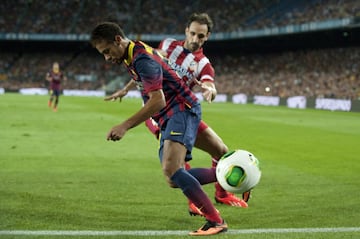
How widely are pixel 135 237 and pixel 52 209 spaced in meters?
1.68

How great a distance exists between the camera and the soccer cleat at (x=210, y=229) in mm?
5930

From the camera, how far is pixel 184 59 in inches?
298

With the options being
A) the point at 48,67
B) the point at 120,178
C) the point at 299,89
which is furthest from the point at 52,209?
the point at 48,67

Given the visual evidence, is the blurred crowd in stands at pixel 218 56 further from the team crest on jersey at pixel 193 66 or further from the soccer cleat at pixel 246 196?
the team crest on jersey at pixel 193 66

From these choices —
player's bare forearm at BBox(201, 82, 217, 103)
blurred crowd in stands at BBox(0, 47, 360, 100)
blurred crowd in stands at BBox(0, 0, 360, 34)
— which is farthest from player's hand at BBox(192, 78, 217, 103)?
blurred crowd in stands at BBox(0, 0, 360, 34)

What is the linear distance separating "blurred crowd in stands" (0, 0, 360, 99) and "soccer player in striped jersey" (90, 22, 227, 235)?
3952 cm

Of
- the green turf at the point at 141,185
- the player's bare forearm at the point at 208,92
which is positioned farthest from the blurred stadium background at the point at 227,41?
the player's bare forearm at the point at 208,92

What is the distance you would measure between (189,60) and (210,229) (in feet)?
7.78

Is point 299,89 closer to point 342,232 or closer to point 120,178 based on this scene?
point 120,178

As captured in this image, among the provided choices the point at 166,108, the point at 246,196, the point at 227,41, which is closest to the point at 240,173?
the point at 166,108

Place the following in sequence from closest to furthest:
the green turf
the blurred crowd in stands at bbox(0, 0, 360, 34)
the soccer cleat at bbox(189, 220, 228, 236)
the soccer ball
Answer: the soccer cleat at bbox(189, 220, 228, 236) < the soccer ball < the green turf < the blurred crowd in stands at bbox(0, 0, 360, 34)

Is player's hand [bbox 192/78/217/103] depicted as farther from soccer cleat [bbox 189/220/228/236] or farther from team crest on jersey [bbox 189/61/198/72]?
soccer cleat [bbox 189/220/228/236]

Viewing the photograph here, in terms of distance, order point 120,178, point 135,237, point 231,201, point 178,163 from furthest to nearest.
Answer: point 120,178
point 231,201
point 178,163
point 135,237

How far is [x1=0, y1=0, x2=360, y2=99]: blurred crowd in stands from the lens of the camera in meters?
51.2
